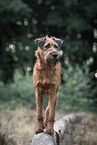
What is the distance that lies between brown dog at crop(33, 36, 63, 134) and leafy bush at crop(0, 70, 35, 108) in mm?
4939

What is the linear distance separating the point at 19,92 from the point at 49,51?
6413mm

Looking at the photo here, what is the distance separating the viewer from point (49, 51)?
8.37 feet

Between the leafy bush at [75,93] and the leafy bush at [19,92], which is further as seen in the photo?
the leafy bush at [75,93]

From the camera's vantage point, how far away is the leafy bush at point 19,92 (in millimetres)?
8184

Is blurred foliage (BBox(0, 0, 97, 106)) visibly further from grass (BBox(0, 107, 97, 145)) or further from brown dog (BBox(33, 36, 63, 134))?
Result: brown dog (BBox(33, 36, 63, 134))

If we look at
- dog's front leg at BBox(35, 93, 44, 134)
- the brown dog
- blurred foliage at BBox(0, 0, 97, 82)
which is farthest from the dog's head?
blurred foliage at BBox(0, 0, 97, 82)

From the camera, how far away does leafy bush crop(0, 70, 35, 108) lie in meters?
8.18

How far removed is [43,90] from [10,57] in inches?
444

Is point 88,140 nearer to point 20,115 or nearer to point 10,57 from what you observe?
point 20,115

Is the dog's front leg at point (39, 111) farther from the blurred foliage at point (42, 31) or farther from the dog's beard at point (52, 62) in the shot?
the blurred foliage at point (42, 31)

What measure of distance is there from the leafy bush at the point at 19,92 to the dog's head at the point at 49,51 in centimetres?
542

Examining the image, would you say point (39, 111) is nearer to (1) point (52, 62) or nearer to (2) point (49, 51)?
(1) point (52, 62)

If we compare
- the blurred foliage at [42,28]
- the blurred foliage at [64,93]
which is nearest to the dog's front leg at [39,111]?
the blurred foliage at [64,93]

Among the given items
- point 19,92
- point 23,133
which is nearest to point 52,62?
point 23,133
